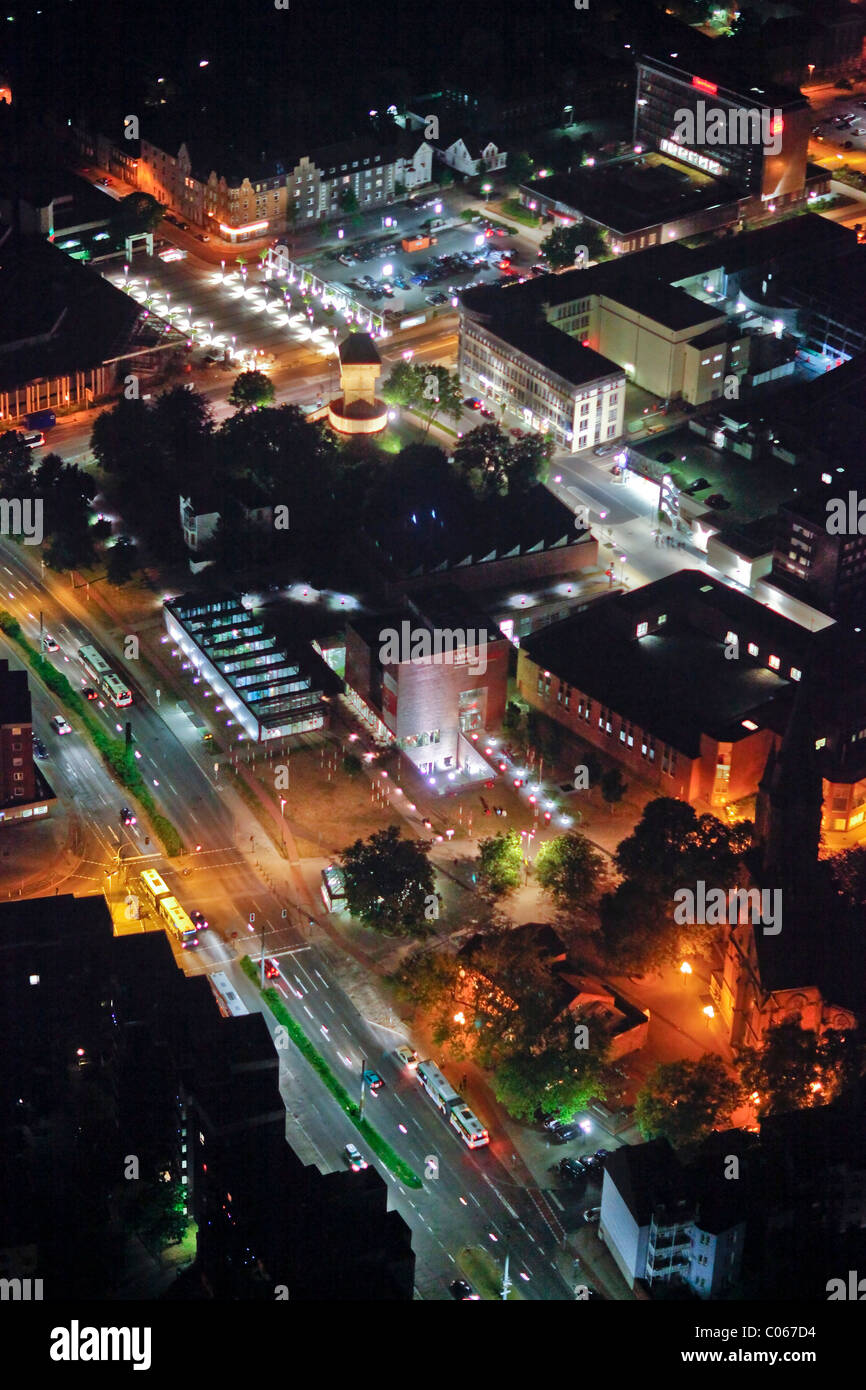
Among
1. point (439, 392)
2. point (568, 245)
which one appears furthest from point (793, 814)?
point (568, 245)

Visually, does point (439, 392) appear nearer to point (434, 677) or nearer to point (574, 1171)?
point (434, 677)

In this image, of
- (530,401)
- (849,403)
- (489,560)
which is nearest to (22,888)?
(489,560)

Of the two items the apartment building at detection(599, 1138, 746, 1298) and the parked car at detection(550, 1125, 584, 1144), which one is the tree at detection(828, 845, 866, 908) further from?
the apartment building at detection(599, 1138, 746, 1298)

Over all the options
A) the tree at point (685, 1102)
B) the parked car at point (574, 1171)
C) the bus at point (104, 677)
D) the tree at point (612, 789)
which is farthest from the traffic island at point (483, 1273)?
the bus at point (104, 677)

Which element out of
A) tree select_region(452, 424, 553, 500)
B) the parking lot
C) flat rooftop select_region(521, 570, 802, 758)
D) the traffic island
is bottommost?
the traffic island

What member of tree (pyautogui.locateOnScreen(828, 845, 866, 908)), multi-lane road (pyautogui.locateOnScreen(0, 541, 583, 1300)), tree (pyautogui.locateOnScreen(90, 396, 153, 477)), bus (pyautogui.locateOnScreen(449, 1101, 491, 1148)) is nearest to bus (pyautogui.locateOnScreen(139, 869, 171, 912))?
multi-lane road (pyautogui.locateOnScreen(0, 541, 583, 1300))

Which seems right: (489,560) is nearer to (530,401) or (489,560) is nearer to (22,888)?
(530,401)
